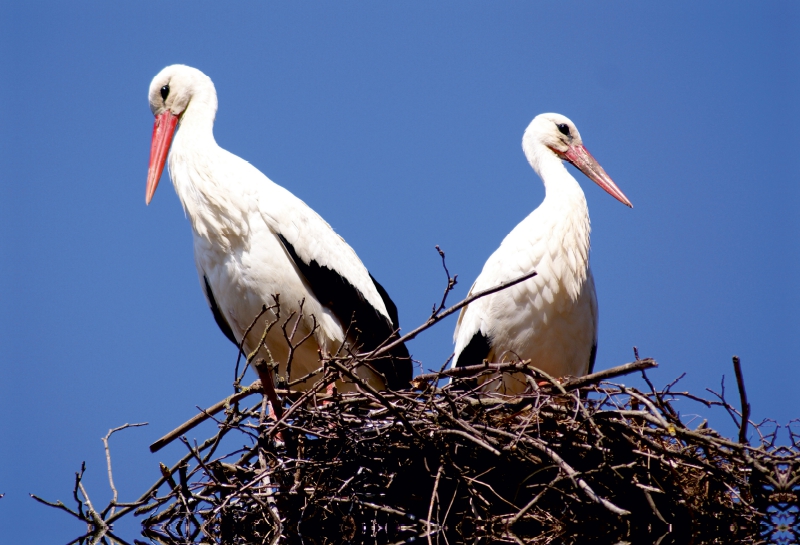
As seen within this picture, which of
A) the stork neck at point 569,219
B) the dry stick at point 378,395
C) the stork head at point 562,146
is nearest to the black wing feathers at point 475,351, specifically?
the stork neck at point 569,219

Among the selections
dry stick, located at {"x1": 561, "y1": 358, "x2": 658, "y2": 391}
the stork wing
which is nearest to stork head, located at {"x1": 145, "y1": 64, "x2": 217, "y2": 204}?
the stork wing

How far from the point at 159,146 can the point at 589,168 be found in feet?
8.61

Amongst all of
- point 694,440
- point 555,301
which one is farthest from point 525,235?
point 694,440

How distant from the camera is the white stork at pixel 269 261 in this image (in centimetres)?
553

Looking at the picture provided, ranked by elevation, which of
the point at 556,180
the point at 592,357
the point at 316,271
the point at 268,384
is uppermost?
the point at 556,180

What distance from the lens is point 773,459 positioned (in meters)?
4.16

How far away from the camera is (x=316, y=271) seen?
5656mm

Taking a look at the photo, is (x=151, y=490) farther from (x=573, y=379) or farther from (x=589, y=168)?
(x=589, y=168)

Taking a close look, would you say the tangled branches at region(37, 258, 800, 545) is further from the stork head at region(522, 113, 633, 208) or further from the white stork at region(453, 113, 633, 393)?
the stork head at region(522, 113, 633, 208)

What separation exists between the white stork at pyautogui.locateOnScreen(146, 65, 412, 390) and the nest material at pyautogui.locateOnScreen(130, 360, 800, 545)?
810 millimetres

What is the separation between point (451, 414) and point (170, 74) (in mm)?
2941

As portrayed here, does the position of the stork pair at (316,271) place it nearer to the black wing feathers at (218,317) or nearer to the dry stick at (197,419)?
the black wing feathers at (218,317)

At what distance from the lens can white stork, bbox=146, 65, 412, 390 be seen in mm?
5527

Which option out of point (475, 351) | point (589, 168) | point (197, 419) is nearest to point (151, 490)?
point (197, 419)
